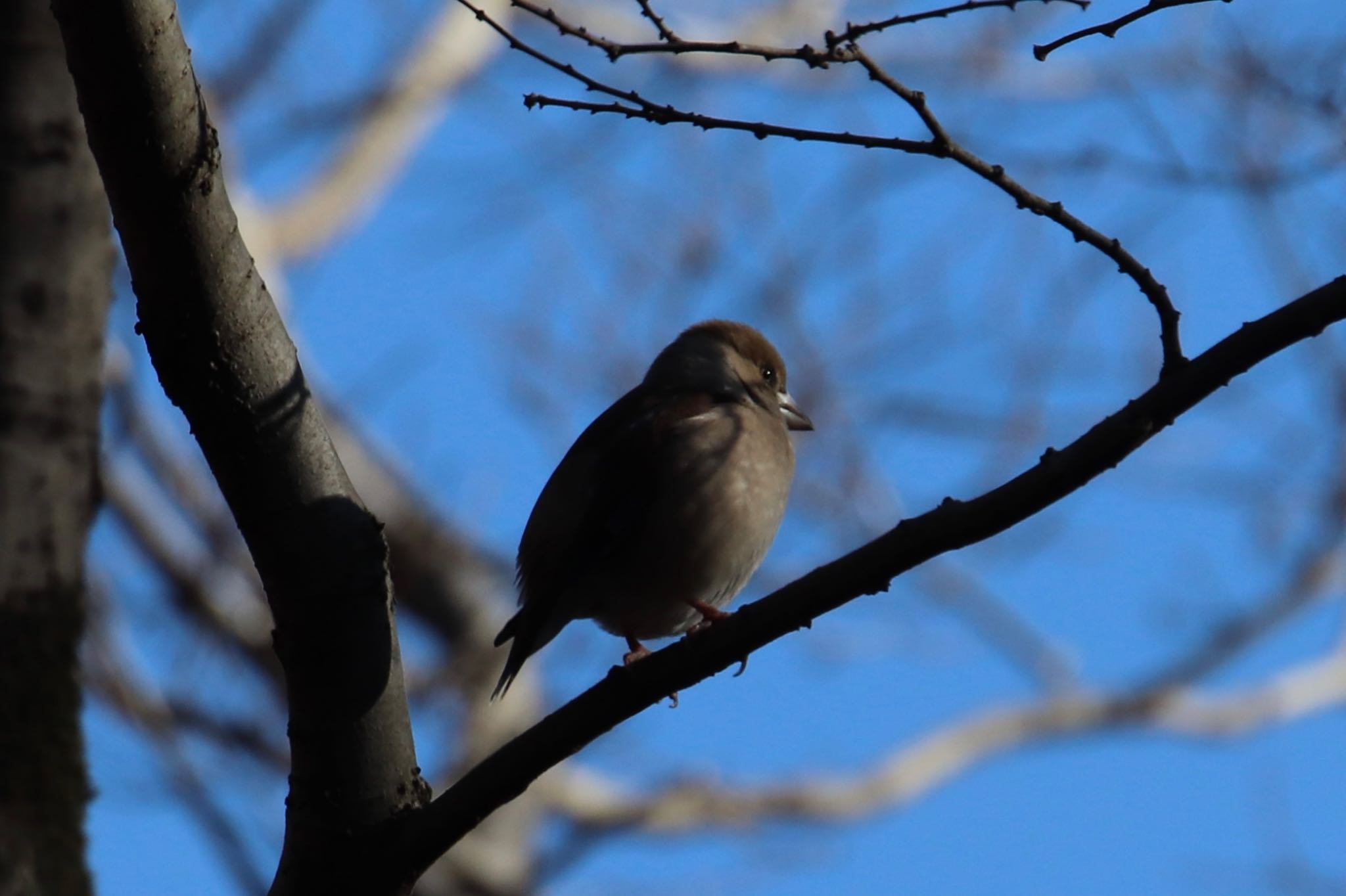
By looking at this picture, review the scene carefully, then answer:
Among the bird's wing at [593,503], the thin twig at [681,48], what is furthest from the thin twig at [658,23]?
the bird's wing at [593,503]

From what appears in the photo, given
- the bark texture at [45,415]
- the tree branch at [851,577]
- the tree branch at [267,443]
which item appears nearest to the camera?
the tree branch at [851,577]

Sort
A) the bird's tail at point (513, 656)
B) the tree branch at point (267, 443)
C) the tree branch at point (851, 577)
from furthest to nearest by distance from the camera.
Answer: the bird's tail at point (513, 656) → the tree branch at point (267, 443) → the tree branch at point (851, 577)

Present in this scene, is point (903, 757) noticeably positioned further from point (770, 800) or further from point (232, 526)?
point (232, 526)

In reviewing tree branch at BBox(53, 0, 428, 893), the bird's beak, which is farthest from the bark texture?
the bird's beak

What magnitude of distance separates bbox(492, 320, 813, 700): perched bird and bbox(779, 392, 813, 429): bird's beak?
86cm

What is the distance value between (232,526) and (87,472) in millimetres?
4953

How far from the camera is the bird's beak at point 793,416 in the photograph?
552 cm

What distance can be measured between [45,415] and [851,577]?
2324mm

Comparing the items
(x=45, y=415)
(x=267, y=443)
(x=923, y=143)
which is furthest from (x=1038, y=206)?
(x=45, y=415)

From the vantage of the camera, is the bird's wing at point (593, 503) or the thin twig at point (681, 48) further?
the bird's wing at point (593, 503)

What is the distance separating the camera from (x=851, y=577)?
100 inches

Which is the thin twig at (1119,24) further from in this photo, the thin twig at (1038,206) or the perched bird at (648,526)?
the perched bird at (648,526)

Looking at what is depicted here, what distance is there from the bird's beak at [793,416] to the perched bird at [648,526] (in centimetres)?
86

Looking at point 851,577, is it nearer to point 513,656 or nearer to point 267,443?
point 267,443
